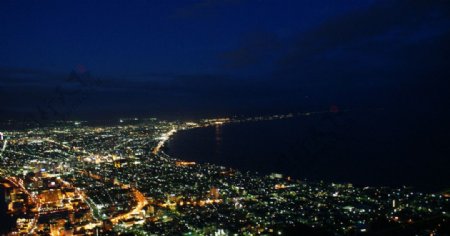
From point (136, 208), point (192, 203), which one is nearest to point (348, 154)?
point (192, 203)

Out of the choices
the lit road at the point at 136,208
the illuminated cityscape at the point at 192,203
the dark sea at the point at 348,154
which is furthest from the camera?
the dark sea at the point at 348,154

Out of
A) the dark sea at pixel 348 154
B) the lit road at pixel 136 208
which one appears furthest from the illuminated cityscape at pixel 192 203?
the dark sea at pixel 348 154

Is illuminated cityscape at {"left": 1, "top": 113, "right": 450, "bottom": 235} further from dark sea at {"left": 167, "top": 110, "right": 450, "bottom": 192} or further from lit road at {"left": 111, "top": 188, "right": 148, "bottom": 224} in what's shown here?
dark sea at {"left": 167, "top": 110, "right": 450, "bottom": 192}

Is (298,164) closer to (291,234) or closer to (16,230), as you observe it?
(291,234)

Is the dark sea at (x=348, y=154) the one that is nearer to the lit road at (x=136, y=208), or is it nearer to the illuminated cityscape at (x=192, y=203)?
the illuminated cityscape at (x=192, y=203)

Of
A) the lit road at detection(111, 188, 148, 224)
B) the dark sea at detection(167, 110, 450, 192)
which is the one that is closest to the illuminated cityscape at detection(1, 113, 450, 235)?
the lit road at detection(111, 188, 148, 224)

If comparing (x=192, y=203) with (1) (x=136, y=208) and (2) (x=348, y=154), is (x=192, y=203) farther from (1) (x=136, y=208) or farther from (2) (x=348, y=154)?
(2) (x=348, y=154)

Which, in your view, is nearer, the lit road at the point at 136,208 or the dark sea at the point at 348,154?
the lit road at the point at 136,208

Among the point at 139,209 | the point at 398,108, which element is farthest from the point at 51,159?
the point at 398,108
